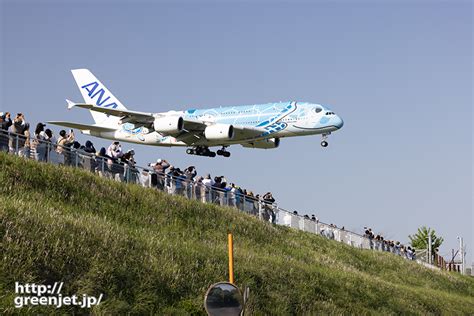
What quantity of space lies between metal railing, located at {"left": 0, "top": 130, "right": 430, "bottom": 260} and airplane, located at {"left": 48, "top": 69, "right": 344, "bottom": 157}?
843cm

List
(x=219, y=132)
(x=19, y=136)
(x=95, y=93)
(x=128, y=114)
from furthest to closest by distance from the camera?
(x=95, y=93)
(x=219, y=132)
(x=128, y=114)
(x=19, y=136)

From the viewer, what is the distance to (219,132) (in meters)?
49.2

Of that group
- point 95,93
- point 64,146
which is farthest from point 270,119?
point 64,146

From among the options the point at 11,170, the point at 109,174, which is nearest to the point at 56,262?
the point at 11,170

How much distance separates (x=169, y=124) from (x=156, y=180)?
746 inches

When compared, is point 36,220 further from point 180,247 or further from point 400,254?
point 400,254

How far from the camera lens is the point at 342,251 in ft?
126

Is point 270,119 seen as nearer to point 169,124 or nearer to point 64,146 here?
point 169,124

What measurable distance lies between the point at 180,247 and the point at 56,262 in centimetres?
552

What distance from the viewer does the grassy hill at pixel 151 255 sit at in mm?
17578

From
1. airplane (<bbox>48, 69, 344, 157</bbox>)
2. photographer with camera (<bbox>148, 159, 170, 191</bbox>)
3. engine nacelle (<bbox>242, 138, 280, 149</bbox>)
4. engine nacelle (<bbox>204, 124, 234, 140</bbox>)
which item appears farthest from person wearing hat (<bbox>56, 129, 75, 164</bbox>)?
engine nacelle (<bbox>242, 138, 280, 149</bbox>)

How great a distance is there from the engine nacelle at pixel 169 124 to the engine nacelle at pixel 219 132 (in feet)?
5.88

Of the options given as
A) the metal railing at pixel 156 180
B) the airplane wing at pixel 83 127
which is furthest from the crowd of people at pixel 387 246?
the airplane wing at pixel 83 127

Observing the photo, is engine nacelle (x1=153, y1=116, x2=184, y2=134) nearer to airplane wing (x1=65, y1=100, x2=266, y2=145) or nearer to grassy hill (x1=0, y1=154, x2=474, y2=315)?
airplane wing (x1=65, y1=100, x2=266, y2=145)
